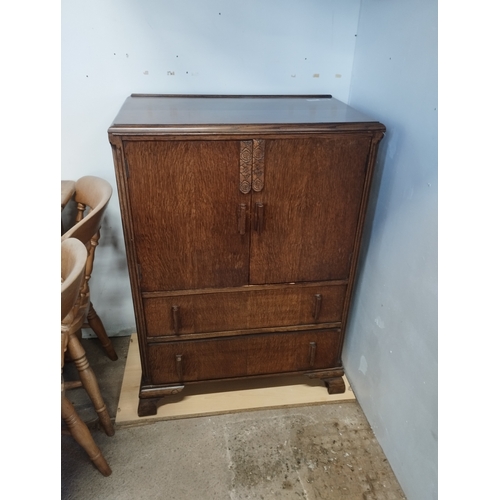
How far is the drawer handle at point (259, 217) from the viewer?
121cm

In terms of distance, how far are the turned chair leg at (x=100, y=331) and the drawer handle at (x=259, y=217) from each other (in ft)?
2.73

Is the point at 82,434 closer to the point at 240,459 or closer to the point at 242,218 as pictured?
the point at 240,459

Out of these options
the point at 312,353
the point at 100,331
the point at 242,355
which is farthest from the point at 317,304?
the point at 100,331

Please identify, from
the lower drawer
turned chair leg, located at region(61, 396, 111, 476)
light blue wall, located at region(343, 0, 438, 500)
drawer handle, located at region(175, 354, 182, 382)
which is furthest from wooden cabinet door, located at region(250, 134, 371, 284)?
turned chair leg, located at region(61, 396, 111, 476)

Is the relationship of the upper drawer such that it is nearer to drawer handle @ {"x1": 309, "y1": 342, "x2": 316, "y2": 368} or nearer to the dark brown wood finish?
the dark brown wood finish

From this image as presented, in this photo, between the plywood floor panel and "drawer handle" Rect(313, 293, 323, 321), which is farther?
the plywood floor panel

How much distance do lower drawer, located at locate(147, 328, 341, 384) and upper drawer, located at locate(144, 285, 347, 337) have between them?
2.4 inches

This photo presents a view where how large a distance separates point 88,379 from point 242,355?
0.53 metres

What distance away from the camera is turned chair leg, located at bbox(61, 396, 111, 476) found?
1218 mm

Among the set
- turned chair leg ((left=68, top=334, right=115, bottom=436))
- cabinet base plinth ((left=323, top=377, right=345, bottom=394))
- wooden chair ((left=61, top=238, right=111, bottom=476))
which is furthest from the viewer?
cabinet base plinth ((left=323, top=377, right=345, bottom=394))


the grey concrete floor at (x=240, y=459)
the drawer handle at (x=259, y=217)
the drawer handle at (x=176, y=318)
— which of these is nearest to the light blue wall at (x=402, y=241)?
the grey concrete floor at (x=240, y=459)

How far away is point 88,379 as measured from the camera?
1.37 meters

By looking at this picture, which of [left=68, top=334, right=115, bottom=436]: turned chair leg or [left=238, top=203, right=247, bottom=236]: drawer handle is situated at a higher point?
[left=238, top=203, right=247, bottom=236]: drawer handle
